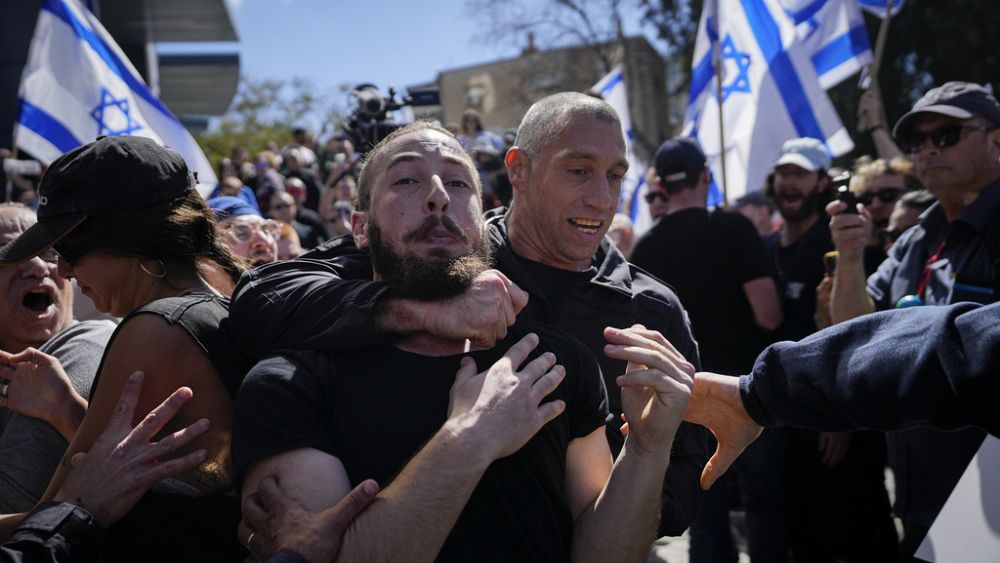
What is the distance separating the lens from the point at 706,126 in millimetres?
6773

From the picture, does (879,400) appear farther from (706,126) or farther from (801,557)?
(706,126)

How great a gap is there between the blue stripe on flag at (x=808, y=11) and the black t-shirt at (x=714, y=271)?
130 inches

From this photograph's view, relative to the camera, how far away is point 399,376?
203cm

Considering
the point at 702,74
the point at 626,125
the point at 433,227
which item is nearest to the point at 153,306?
the point at 433,227

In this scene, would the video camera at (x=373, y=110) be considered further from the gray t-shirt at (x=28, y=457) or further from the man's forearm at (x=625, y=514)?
the man's forearm at (x=625, y=514)

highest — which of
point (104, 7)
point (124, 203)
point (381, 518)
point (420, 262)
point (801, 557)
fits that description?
point (104, 7)

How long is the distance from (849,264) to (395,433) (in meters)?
2.74

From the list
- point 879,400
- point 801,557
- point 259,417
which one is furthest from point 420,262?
point 801,557

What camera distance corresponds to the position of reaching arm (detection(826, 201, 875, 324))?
3.87 metres

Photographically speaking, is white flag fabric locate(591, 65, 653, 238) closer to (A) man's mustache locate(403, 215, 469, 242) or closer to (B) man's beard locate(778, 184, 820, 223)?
(B) man's beard locate(778, 184, 820, 223)

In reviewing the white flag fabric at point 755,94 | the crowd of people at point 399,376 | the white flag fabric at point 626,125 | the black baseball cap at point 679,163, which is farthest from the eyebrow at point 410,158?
the white flag fabric at point 626,125

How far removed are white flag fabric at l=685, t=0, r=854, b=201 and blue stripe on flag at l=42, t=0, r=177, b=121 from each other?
3.99 metres

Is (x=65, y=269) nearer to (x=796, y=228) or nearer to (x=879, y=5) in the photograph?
(x=796, y=228)

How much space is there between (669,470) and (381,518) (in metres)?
1.08
